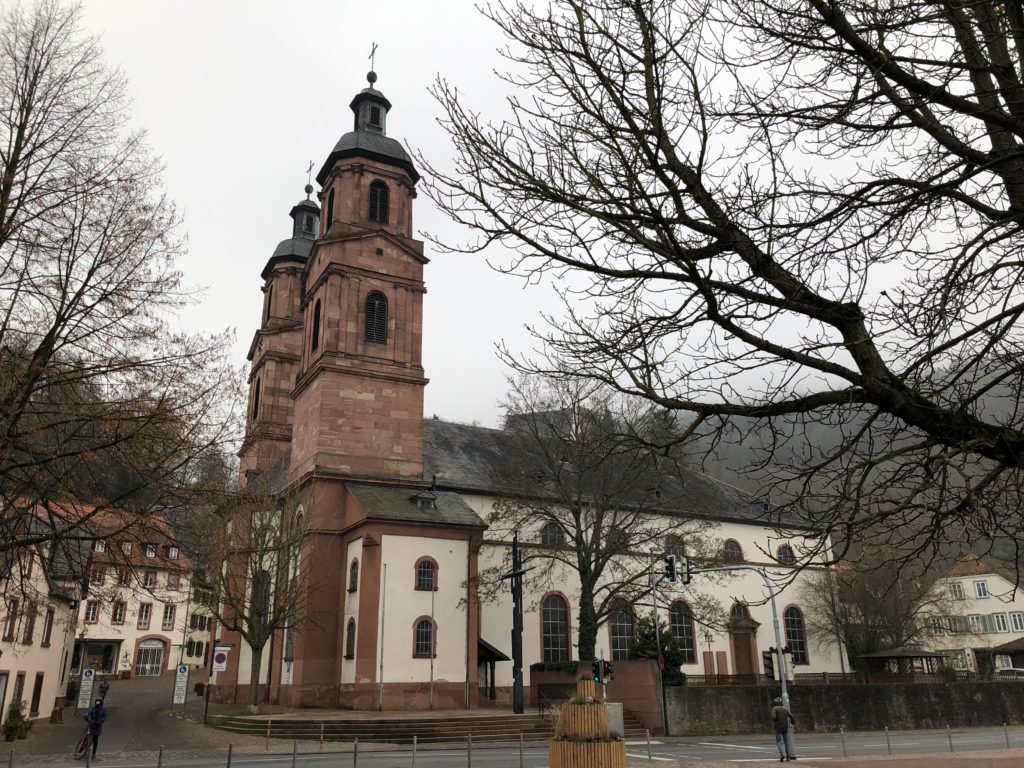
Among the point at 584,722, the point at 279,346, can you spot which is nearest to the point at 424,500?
the point at 279,346

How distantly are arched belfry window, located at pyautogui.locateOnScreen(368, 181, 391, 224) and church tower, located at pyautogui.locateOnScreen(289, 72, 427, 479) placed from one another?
0.05 metres

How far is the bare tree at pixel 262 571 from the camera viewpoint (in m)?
30.0

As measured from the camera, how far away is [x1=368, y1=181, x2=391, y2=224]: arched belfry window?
38.7 metres

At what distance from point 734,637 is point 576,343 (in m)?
38.1

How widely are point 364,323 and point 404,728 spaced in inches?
711

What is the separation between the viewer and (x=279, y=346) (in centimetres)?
4684

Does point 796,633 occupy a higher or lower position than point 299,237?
lower

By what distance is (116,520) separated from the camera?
40.9 ft

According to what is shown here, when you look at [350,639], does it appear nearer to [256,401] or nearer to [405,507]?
[405,507]

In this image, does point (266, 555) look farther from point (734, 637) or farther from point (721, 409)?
point (721, 409)

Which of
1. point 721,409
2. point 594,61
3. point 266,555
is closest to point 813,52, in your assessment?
point 594,61

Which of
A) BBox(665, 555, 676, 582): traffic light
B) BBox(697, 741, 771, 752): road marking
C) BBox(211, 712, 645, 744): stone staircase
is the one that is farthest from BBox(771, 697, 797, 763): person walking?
BBox(211, 712, 645, 744): stone staircase

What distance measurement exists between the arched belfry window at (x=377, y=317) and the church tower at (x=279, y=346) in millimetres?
9179

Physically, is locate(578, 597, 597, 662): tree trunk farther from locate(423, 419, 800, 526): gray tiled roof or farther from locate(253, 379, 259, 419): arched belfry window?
locate(253, 379, 259, 419): arched belfry window
